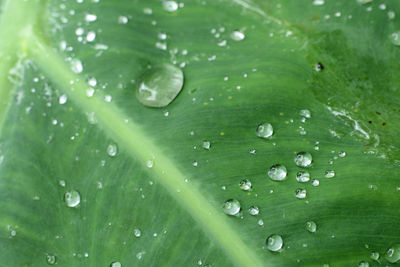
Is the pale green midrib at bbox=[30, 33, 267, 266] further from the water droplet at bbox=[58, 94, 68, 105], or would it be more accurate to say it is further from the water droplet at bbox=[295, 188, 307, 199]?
the water droplet at bbox=[295, 188, 307, 199]

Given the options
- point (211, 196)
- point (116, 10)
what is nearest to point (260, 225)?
point (211, 196)

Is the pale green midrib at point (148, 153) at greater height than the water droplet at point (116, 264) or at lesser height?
greater

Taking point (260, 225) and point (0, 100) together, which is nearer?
point (260, 225)

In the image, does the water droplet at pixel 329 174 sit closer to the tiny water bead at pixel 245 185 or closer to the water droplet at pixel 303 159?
the water droplet at pixel 303 159

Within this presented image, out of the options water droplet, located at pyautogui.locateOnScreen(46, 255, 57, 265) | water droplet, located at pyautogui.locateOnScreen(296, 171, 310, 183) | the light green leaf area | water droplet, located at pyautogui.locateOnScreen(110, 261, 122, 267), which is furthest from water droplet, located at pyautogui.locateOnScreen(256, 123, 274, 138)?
water droplet, located at pyautogui.locateOnScreen(46, 255, 57, 265)

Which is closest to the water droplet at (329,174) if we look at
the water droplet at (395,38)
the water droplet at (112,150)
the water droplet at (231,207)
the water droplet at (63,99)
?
the water droplet at (231,207)

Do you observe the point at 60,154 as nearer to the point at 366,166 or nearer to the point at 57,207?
the point at 57,207
